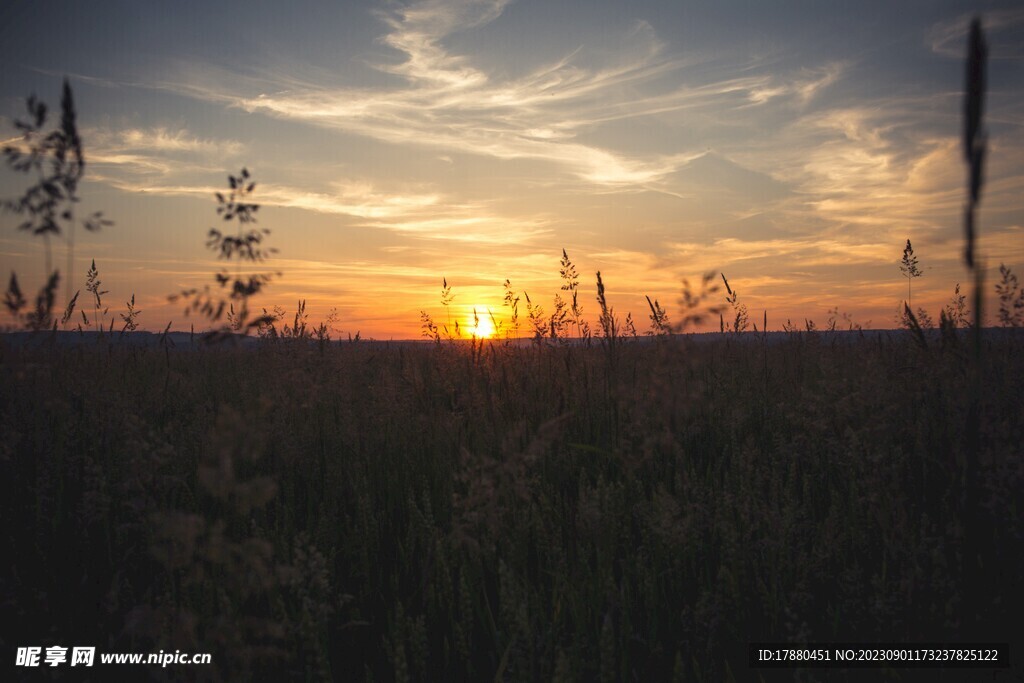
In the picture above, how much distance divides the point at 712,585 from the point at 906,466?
1.45m

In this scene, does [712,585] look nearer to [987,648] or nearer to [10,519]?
[987,648]

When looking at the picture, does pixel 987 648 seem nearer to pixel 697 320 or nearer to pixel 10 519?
pixel 697 320

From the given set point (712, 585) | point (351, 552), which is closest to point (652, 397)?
point (712, 585)

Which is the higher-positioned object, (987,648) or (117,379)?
(117,379)

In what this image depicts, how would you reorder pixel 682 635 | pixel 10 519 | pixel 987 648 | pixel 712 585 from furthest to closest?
1. pixel 10 519
2. pixel 712 585
3. pixel 682 635
4. pixel 987 648

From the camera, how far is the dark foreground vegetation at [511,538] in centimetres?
161

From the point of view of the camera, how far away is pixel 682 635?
76.2 inches

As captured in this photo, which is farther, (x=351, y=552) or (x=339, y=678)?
(x=351, y=552)

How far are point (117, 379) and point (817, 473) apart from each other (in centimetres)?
526

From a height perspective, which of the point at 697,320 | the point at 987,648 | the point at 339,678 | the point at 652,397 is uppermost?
the point at 697,320

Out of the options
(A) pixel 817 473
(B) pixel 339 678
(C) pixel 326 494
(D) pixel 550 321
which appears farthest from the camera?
(D) pixel 550 321

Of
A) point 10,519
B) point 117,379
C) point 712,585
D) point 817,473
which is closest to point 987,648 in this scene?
point 712,585

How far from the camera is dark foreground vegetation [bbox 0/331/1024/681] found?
5.28 feet

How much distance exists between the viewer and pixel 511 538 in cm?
227
